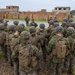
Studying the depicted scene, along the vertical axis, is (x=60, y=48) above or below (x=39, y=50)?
above

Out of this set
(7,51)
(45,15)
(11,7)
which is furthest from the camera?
(11,7)

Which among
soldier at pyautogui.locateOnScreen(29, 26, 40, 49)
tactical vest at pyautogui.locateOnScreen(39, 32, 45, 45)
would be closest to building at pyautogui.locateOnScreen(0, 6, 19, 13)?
tactical vest at pyautogui.locateOnScreen(39, 32, 45, 45)

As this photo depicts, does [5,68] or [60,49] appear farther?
[5,68]

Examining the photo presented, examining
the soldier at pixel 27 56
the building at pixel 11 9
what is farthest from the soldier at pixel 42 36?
the building at pixel 11 9

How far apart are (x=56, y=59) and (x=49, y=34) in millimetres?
2547

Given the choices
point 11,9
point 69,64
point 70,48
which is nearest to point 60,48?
point 70,48

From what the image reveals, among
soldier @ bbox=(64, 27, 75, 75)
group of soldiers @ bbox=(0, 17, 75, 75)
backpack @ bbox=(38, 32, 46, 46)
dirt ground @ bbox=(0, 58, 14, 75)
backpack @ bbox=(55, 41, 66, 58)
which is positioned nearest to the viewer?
group of soldiers @ bbox=(0, 17, 75, 75)

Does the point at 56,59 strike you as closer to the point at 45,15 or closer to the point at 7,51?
the point at 7,51

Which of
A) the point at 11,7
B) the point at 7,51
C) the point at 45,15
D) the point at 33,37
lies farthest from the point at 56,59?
the point at 11,7

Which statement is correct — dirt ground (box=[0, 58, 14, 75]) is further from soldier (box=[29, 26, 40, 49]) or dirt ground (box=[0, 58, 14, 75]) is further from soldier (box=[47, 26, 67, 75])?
soldier (box=[47, 26, 67, 75])

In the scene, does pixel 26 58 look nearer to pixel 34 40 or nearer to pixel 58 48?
pixel 58 48

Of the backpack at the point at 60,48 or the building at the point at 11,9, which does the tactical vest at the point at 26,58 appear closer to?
the backpack at the point at 60,48

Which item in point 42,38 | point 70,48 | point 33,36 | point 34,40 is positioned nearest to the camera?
point 70,48

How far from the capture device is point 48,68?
31.0 ft
